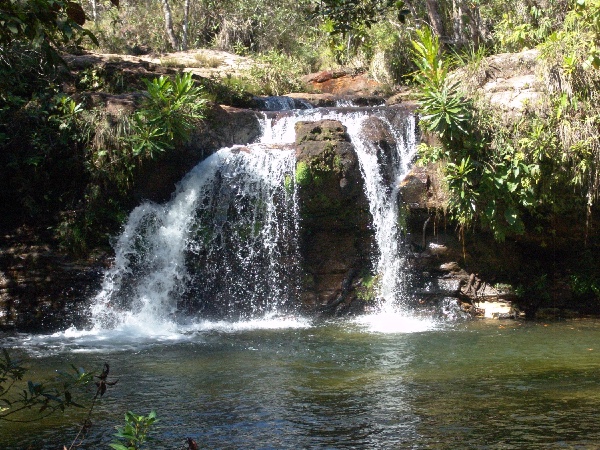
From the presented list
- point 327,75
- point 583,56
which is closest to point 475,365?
point 583,56

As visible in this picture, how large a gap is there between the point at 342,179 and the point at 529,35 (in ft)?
17.8

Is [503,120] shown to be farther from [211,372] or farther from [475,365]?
[211,372]

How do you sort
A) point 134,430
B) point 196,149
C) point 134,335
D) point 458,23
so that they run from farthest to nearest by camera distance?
point 458,23 < point 196,149 < point 134,335 < point 134,430

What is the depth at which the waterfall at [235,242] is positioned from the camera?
12.0 meters

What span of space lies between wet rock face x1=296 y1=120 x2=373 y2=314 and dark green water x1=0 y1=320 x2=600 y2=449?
141 cm

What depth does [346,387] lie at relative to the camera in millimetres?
7156

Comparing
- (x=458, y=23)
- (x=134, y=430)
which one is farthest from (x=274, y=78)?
(x=134, y=430)

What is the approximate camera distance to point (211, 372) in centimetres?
795

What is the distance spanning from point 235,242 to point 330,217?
1700 mm

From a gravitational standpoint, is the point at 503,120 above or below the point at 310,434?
above

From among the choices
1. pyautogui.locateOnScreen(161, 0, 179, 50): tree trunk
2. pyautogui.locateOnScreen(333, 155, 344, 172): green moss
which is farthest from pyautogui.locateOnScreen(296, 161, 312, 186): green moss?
pyautogui.locateOnScreen(161, 0, 179, 50): tree trunk

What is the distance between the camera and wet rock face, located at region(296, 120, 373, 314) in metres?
11.9

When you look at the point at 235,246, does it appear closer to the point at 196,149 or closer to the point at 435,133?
the point at 196,149

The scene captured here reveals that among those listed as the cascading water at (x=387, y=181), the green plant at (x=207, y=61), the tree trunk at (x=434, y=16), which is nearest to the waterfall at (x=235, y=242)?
the cascading water at (x=387, y=181)
